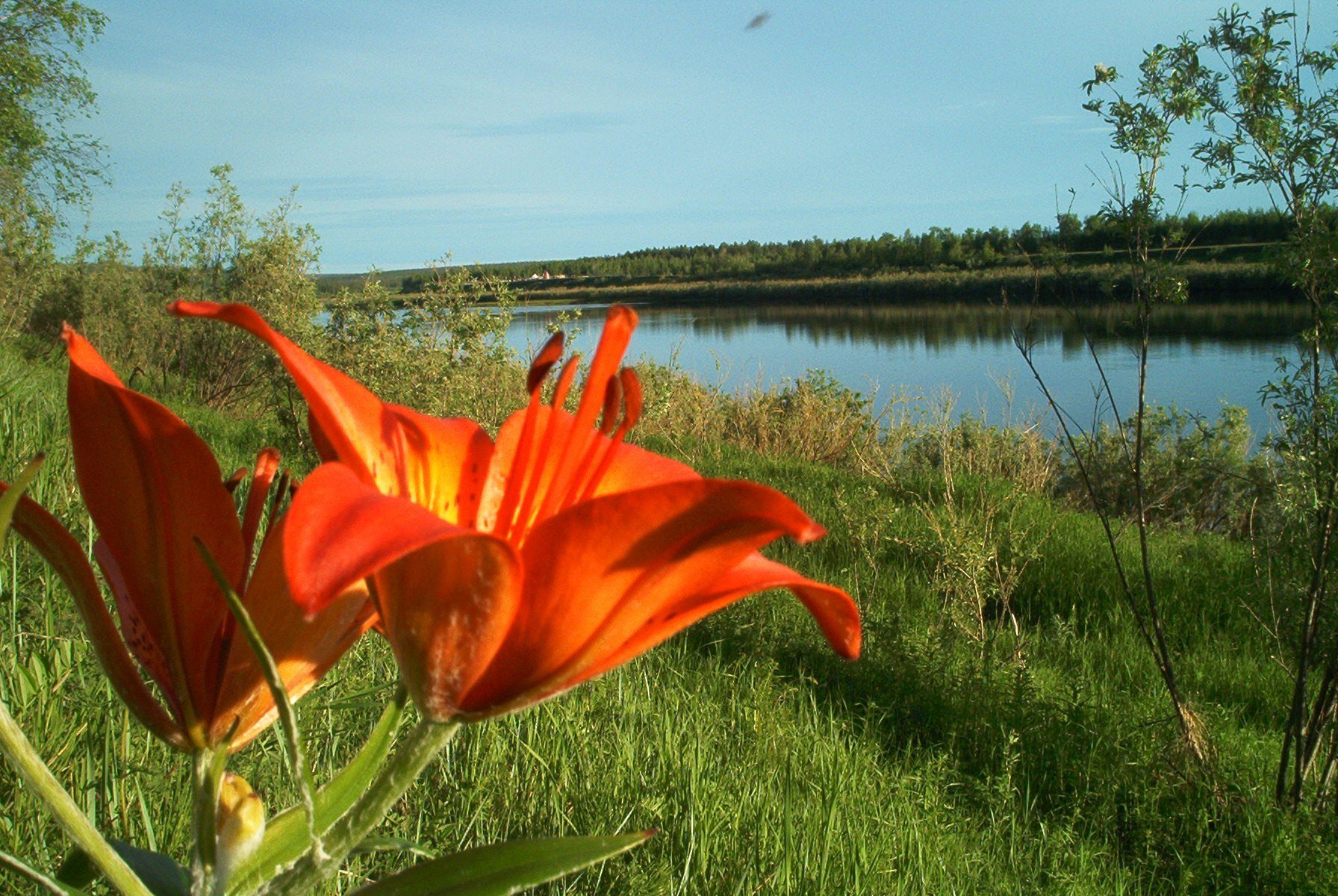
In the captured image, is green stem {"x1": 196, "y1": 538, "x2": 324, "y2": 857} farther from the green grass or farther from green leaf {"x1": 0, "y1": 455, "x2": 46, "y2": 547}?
the green grass

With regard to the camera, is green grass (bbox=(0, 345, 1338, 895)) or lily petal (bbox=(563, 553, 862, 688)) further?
green grass (bbox=(0, 345, 1338, 895))

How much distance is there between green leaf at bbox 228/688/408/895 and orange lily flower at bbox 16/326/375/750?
0.04m

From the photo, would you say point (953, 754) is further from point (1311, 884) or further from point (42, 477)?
point (42, 477)

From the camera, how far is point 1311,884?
254 cm

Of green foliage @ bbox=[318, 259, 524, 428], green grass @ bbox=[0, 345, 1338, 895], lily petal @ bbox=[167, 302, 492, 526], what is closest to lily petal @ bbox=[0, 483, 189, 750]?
lily petal @ bbox=[167, 302, 492, 526]

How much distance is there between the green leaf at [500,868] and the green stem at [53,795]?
90mm

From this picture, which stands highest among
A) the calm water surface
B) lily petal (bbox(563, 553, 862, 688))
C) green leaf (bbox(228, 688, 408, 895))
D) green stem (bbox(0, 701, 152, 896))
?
lily petal (bbox(563, 553, 862, 688))

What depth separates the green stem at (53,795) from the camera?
0.34 m

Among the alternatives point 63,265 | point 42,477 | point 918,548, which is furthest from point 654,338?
point 42,477

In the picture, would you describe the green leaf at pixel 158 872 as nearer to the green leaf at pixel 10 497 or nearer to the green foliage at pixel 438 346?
the green leaf at pixel 10 497

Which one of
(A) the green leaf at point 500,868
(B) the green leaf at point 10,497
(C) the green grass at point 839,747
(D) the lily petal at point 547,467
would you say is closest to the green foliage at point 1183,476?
(C) the green grass at point 839,747

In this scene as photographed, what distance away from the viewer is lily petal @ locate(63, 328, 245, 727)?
369 millimetres

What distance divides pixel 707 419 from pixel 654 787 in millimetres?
8935

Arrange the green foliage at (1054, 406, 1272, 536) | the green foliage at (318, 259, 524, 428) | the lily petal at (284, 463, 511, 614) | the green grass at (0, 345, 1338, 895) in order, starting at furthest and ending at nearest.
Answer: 1. the green foliage at (1054, 406, 1272, 536)
2. the green foliage at (318, 259, 524, 428)
3. the green grass at (0, 345, 1338, 895)
4. the lily petal at (284, 463, 511, 614)
